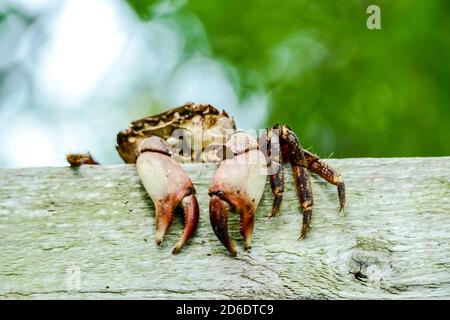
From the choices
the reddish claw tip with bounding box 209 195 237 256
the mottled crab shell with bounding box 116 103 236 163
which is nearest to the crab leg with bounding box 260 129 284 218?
the reddish claw tip with bounding box 209 195 237 256

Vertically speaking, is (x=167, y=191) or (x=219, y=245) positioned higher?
(x=167, y=191)

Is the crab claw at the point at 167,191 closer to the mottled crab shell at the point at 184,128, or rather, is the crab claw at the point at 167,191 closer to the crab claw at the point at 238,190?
the crab claw at the point at 238,190

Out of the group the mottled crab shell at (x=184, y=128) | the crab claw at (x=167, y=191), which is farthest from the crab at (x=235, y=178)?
the mottled crab shell at (x=184, y=128)

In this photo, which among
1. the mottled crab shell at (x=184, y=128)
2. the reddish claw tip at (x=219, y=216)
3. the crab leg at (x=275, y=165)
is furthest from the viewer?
the mottled crab shell at (x=184, y=128)

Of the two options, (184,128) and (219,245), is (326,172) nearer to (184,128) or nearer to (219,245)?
(219,245)

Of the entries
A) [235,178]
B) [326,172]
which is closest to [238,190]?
[235,178]
